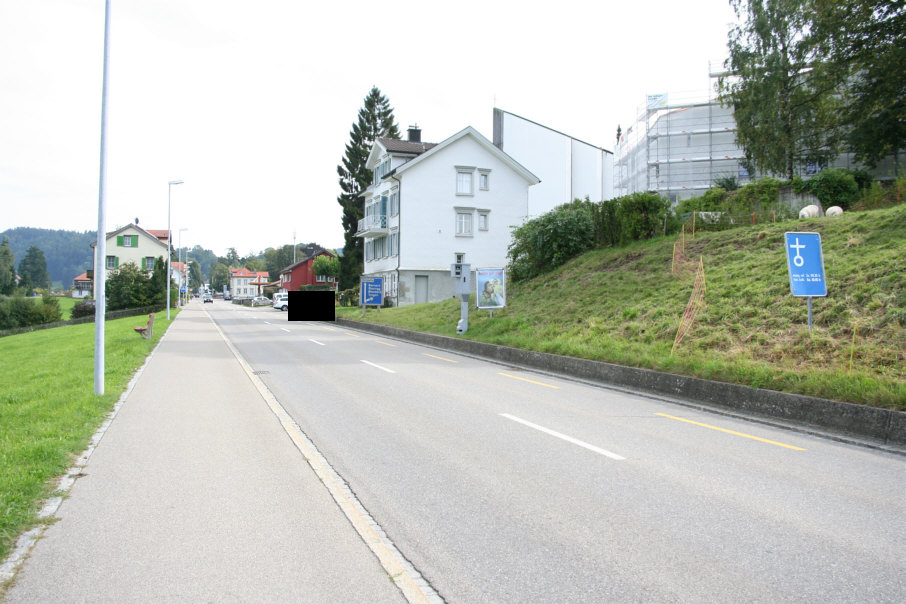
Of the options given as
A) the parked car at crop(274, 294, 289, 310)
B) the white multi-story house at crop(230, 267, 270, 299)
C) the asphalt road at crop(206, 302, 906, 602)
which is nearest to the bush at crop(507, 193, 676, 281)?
the asphalt road at crop(206, 302, 906, 602)

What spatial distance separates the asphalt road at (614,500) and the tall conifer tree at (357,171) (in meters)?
51.3

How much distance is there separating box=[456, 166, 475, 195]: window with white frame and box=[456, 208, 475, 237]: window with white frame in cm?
131

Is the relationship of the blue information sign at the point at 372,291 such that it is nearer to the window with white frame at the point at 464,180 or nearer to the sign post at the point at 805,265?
the window with white frame at the point at 464,180

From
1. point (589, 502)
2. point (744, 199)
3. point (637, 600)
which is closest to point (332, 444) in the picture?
point (589, 502)

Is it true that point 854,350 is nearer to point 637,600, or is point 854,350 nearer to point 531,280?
point 637,600

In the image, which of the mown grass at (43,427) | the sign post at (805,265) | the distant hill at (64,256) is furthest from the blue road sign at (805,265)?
the distant hill at (64,256)

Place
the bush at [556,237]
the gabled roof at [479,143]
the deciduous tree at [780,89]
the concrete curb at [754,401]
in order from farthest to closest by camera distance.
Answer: the gabled roof at [479,143] → the deciduous tree at [780,89] → the bush at [556,237] → the concrete curb at [754,401]

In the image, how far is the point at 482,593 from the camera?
348cm

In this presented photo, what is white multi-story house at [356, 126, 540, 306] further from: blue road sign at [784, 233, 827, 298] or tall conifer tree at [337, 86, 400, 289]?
blue road sign at [784, 233, 827, 298]

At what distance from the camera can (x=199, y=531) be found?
4.41 m

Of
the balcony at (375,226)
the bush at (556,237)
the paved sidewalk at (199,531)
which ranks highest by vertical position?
the balcony at (375,226)

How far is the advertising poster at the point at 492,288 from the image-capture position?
22438mm

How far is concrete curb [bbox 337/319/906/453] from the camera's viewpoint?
773 cm

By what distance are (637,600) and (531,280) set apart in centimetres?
2332
